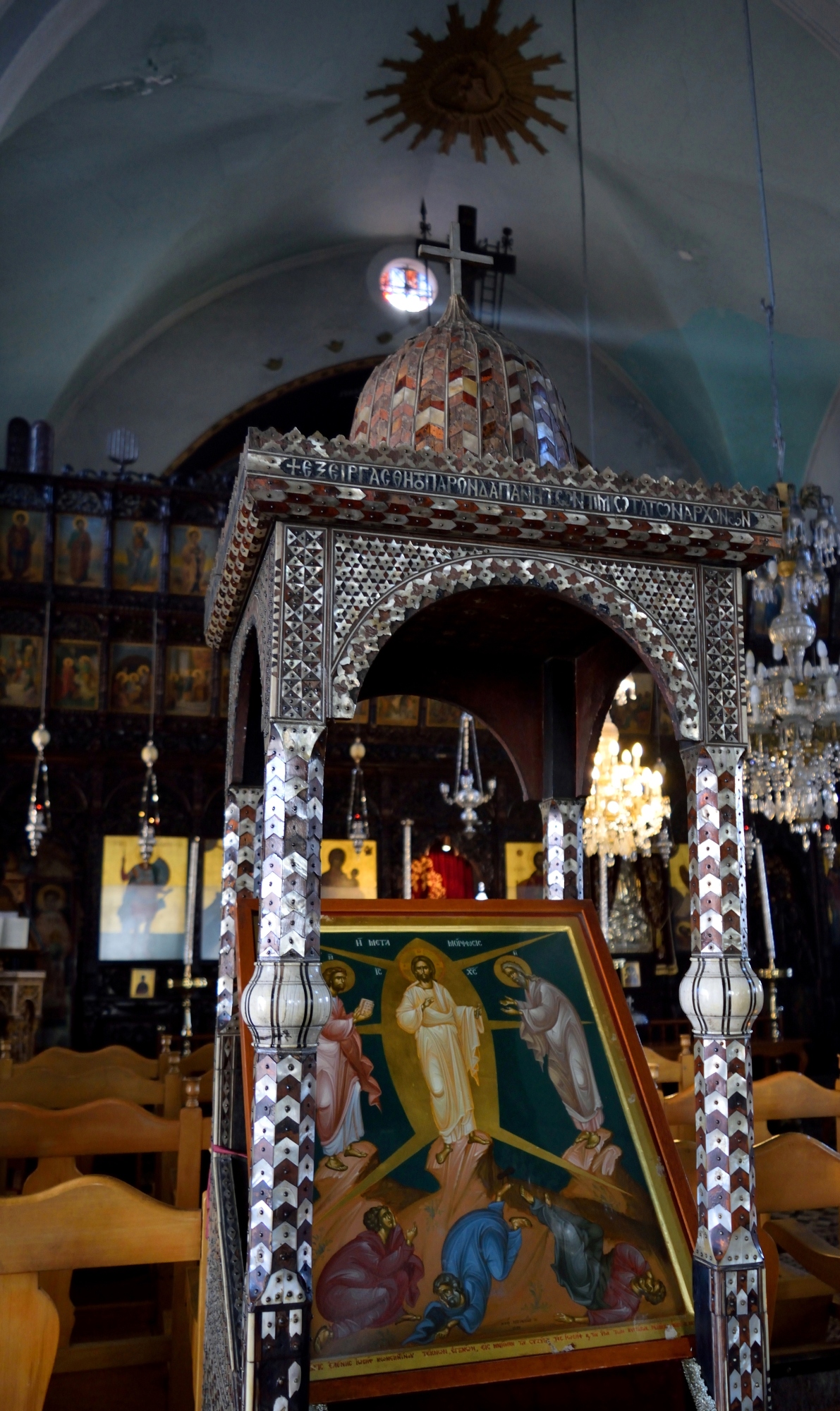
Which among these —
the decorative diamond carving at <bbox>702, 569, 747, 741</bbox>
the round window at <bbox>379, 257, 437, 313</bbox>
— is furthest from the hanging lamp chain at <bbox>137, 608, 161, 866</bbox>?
the decorative diamond carving at <bbox>702, 569, 747, 741</bbox>

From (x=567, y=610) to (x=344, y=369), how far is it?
1083 centimetres

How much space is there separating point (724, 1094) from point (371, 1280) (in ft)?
3.34

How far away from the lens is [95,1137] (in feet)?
10.9

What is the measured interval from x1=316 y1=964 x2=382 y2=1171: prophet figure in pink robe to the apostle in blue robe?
335 millimetres

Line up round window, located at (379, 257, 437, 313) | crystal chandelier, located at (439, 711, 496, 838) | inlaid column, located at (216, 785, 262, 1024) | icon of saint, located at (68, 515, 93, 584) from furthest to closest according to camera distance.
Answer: round window, located at (379, 257, 437, 313) → icon of saint, located at (68, 515, 93, 584) → crystal chandelier, located at (439, 711, 496, 838) → inlaid column, located at (216, 785, 262, 1024)

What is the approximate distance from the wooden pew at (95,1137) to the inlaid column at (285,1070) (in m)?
0.81

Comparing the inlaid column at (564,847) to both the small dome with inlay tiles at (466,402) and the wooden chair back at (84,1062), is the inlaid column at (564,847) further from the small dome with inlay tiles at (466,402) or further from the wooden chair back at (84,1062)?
the wooden chair back at (84,1062)

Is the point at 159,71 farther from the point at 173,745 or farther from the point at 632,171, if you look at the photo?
the point at 173,745

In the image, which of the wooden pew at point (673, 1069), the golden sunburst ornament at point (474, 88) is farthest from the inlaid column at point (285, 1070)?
the golden sunburst ornament at point (474, 88)

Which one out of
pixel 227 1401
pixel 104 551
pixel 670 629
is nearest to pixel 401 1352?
pixel 227 1401

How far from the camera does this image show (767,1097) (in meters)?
3.95

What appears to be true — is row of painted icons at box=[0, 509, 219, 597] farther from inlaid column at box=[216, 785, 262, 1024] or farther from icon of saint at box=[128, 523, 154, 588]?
inlaid column at box=[216, 785, 262, 1024]

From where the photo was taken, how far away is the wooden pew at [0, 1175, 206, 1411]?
6.68 ft

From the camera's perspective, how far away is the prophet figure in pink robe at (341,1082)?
9.23ft
